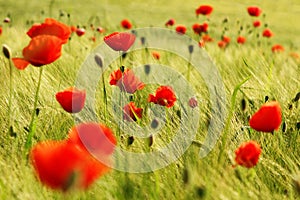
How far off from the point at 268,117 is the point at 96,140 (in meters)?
0.41

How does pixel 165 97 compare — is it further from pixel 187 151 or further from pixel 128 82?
pixel 187 151

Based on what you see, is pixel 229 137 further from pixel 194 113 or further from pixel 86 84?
pixel 86 84

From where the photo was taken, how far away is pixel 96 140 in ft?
3.28

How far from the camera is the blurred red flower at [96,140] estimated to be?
981 millimetres

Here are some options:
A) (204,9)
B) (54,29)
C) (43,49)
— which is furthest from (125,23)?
(43,49)

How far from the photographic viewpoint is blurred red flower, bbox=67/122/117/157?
0.98m

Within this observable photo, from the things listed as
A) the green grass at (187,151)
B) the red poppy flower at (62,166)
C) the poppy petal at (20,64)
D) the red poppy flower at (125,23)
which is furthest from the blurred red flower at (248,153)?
the red poppy flower at (125,23)

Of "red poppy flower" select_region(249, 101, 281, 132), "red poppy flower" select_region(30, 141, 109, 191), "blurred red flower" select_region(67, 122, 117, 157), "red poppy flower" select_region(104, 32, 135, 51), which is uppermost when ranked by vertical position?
"red poppy flower" select_region(30, 141, 109, 191)

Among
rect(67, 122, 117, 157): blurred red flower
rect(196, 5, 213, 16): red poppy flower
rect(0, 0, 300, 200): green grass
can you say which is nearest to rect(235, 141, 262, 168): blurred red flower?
rect(0, 0, 300, 200): green grass

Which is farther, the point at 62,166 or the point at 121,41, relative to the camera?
the point at 121,41

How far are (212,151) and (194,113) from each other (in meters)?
0.30

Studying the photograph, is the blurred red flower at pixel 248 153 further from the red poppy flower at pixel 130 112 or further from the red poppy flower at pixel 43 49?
the red poppy flower at pixel 43 49

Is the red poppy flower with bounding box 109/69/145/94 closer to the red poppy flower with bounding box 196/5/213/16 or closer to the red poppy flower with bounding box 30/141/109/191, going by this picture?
the red poppy flower with bounding box 30/141/109/191

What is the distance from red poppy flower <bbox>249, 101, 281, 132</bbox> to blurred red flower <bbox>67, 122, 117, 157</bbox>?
0.37m
